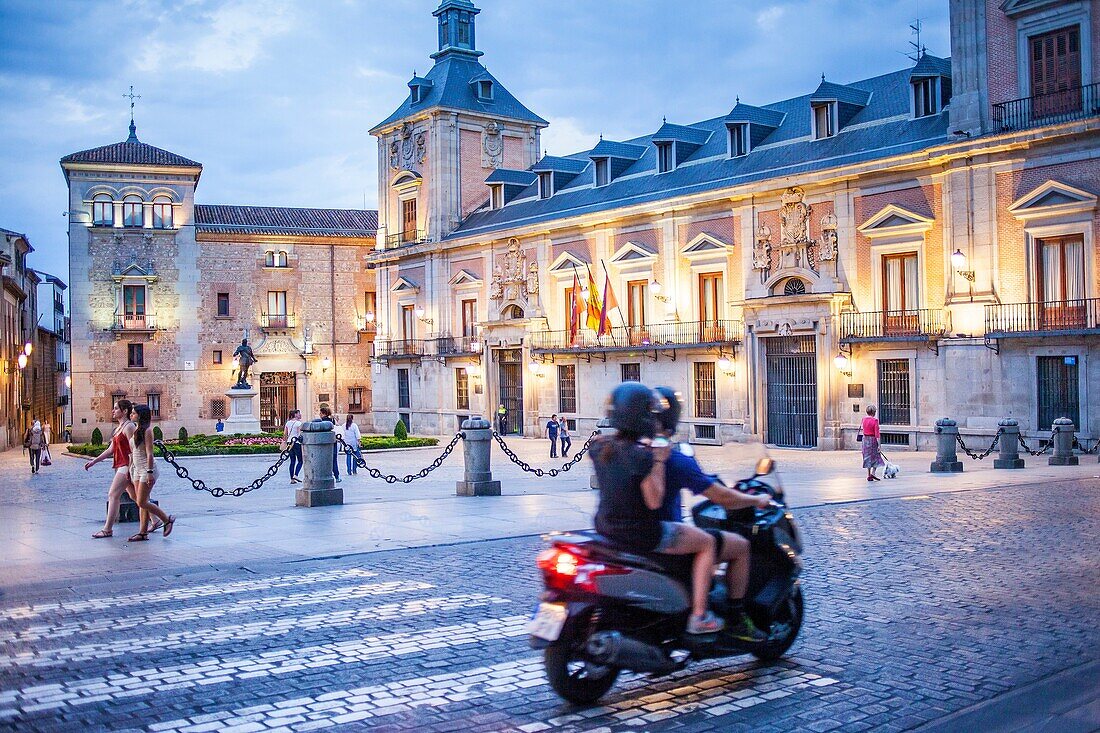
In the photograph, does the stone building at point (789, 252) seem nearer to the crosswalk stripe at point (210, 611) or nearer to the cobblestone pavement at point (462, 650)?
Answer: the cobblestone pavement at point (462, 650)

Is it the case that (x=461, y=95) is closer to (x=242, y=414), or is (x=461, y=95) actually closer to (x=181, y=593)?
(x=242, y=414)

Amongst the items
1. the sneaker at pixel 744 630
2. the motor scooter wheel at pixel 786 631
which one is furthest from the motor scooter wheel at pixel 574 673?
the motor scooter wheel at pixel 786 631

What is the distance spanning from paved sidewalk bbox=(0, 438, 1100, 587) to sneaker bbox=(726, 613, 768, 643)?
1.15m

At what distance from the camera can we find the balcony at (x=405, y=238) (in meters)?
48.6

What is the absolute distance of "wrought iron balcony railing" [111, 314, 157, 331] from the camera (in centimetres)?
4994

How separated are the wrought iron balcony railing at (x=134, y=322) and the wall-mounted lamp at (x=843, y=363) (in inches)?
1312

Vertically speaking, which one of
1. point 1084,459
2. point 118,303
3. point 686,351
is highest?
point 118,303

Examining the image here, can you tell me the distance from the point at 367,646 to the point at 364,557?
419 cm

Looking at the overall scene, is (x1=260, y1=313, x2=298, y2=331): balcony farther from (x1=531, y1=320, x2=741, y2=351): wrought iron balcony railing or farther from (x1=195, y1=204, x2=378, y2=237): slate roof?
(x1=531, y1=320, x2=741, y2=351): wrought iron balcony railing

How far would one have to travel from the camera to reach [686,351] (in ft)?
119

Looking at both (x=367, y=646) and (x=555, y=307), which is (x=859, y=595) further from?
(x=555, y=307)

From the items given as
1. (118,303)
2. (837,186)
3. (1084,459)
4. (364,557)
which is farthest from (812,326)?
(118,303)

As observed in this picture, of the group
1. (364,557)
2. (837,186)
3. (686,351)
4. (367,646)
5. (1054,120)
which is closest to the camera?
(367,646)

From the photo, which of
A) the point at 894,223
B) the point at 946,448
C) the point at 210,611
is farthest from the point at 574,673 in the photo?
the point at 894,223
